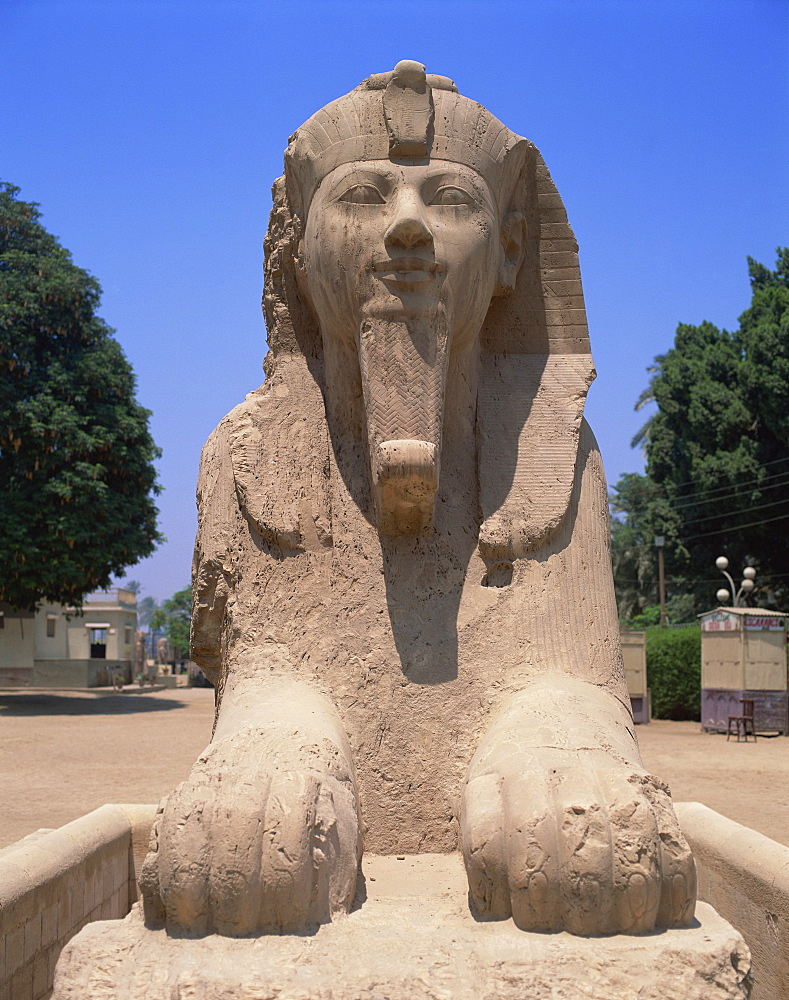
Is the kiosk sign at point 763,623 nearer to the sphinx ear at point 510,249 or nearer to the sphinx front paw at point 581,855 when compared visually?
the sphinx ear at point 510,249

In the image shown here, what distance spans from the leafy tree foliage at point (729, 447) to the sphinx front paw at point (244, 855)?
2155cm

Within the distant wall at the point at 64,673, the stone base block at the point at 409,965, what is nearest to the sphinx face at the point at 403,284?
the stone base block at the point at 409,965

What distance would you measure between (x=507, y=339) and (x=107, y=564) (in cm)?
1553

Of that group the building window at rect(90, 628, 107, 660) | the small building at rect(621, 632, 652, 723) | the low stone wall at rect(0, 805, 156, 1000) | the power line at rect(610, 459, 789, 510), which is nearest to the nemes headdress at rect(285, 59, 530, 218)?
the low stone wall at rect(0, 805, 156, 1000)

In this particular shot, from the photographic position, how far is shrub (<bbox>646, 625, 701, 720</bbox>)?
17.6 m

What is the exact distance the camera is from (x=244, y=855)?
1.80m

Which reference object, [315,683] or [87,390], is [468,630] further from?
[87,390]

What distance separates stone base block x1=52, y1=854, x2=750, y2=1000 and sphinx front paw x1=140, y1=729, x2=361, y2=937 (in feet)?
0.14

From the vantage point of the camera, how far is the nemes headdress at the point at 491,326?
2.72 m

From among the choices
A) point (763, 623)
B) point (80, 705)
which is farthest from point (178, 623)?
point (763, 623)

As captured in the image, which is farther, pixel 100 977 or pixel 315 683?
pixel 315 683

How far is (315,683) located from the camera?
8.66 ft

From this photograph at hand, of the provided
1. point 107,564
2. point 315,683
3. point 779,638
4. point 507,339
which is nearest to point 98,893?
point 315,683

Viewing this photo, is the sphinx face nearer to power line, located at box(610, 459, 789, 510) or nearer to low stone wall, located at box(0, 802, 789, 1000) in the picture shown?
low stone wall, located at box(0, 802, 789, 1000)
